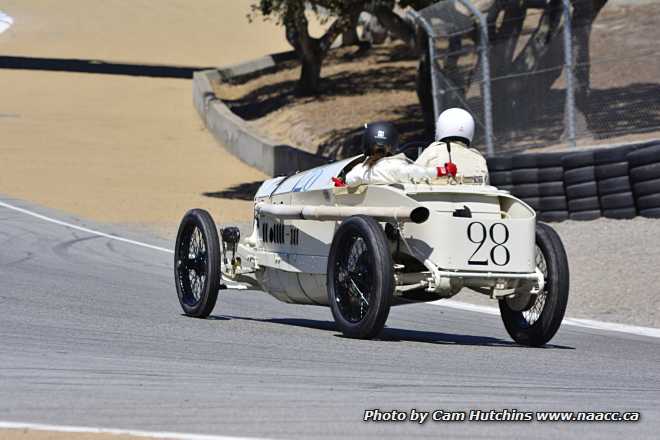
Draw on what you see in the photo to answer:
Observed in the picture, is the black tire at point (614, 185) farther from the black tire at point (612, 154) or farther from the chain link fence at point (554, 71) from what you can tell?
→ the chain link fence at point (554, 71)

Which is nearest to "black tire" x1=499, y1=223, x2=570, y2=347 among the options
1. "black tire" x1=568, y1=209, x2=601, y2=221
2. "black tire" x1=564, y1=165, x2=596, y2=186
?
"black tire" x1=564, y1=165, x2=596, y2=186

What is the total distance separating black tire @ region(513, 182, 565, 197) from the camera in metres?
16.8

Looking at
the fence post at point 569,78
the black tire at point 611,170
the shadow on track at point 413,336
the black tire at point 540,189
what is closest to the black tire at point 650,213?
the black tire at point 611,170

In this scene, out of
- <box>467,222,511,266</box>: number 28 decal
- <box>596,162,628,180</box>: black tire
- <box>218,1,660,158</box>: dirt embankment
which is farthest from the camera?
<box>218,1,660,158</box>: dirt embankment

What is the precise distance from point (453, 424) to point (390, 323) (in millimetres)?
5711

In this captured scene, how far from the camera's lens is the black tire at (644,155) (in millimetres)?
15344

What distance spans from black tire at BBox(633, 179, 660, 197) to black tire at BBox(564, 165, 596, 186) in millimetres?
560

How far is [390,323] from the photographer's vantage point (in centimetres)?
1167

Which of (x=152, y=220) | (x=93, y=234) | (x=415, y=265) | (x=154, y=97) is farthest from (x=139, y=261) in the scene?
(x=154, y=97)

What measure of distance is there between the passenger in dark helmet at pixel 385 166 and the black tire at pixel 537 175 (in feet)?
24.4

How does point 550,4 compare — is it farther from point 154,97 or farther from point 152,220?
point 154,97

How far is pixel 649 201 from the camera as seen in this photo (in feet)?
51.8

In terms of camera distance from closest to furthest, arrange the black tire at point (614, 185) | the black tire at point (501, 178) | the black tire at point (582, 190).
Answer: the black tire at point (614, 185)
the black tire at point (582, 190)
the black tire at point (501, 178)

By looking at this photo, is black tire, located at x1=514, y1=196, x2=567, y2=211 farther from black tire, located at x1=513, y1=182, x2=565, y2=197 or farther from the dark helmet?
the dark helmet
